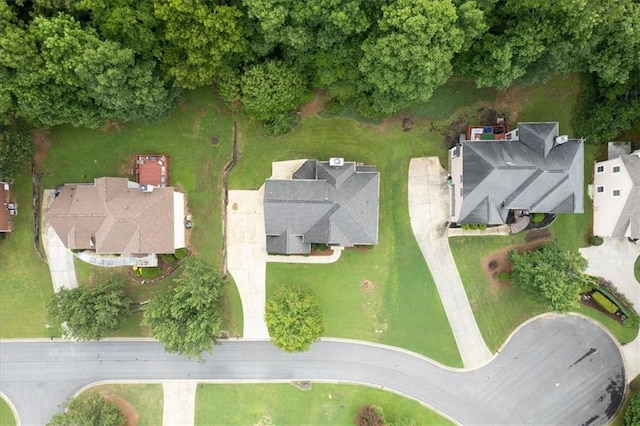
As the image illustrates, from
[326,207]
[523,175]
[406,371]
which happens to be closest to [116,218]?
[326,207]

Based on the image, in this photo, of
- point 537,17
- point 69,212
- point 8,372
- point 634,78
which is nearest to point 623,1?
point 537,17

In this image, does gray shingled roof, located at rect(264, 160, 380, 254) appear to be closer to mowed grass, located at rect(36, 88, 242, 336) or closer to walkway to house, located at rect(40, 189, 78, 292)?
mowed grass, located at rect(36, 88, 242, 336)

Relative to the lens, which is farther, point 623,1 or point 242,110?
point 242,110

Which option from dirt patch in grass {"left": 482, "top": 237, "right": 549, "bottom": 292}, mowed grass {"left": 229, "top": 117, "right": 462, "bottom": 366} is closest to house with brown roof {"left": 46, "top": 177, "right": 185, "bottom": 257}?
mowed grass {"left": 229, "top": 117, "right": 462, "bottom": 366}

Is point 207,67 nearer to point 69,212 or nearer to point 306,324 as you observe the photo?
point 69,212

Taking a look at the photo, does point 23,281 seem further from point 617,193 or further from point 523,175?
point 617,193
